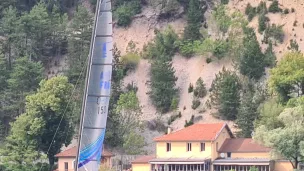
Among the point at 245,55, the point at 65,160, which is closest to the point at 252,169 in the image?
the point at 65,160

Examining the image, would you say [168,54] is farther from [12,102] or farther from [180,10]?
[12,102]

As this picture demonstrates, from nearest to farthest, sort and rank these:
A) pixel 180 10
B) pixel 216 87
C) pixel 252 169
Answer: pixel 252 169 → pixel 216 87 → pixel 180 10

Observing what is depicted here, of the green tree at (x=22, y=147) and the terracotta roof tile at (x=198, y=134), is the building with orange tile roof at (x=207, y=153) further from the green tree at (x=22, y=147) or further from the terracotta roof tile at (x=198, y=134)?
the green tree at (x=22, y=147)

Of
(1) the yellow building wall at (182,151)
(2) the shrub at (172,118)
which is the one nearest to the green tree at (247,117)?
(1) the yellow building wall at (182,151)

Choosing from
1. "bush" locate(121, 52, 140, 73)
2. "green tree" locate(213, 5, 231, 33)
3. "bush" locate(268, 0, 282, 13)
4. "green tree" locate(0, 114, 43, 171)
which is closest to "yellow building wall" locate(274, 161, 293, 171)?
"green tree" locate(0, 114, 43, 171)

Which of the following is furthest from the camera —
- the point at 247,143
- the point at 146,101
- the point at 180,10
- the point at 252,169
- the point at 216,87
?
the point at 180,10

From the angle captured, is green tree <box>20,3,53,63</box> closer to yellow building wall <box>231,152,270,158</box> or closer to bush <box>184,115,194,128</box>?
bush <box>184,115,194,128</box>
